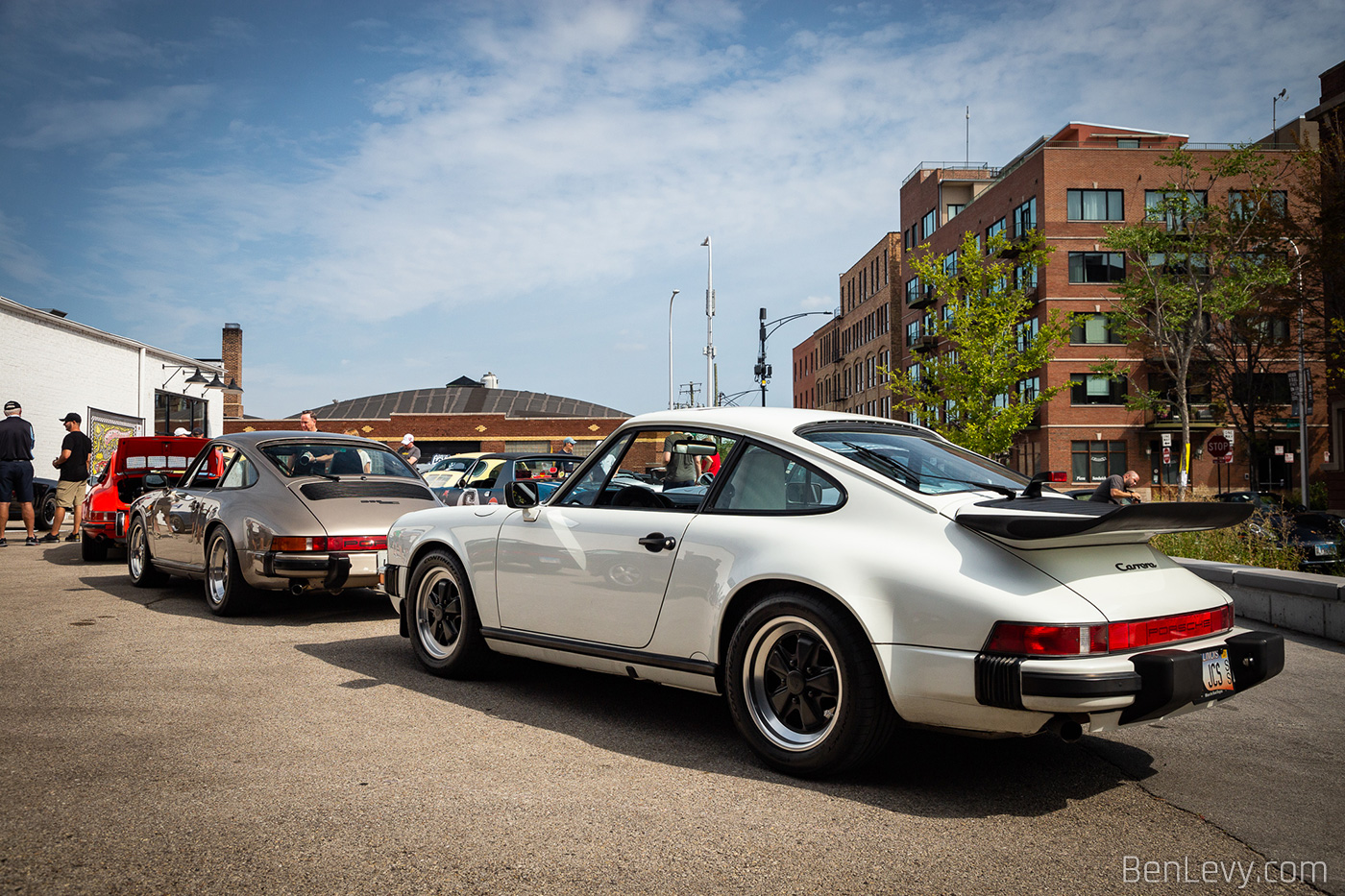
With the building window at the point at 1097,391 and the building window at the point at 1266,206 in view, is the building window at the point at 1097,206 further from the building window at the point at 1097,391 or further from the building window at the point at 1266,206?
the building window at the point at 1266,206

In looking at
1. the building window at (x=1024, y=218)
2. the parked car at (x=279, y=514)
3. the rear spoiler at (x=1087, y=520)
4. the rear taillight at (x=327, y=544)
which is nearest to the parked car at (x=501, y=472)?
the parked car at (x=279, y=514)

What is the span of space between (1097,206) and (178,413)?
42794mm

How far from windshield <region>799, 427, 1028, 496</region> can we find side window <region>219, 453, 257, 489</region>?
5.95 meters

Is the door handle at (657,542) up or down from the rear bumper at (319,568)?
up

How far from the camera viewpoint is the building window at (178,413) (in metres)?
34.8

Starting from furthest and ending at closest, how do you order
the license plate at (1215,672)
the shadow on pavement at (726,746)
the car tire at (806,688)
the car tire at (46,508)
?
the car tire at (46,508), the shadow on pavement at (726,746), the car tire at (806,688), the license plate at (1215,672)

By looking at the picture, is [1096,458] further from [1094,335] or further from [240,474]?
[240,474]

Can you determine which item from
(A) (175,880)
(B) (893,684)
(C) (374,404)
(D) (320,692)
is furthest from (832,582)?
(C) (374,404)

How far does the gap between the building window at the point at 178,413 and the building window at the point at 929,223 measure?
1787 inches

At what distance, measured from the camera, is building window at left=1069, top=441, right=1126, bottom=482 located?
157 feet

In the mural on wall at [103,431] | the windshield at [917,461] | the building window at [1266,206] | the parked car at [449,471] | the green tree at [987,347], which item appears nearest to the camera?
the windshield at [917,461]

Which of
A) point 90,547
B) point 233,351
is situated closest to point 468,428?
point 233,351

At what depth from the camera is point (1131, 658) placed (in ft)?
11.3

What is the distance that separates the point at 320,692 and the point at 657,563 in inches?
91.4
